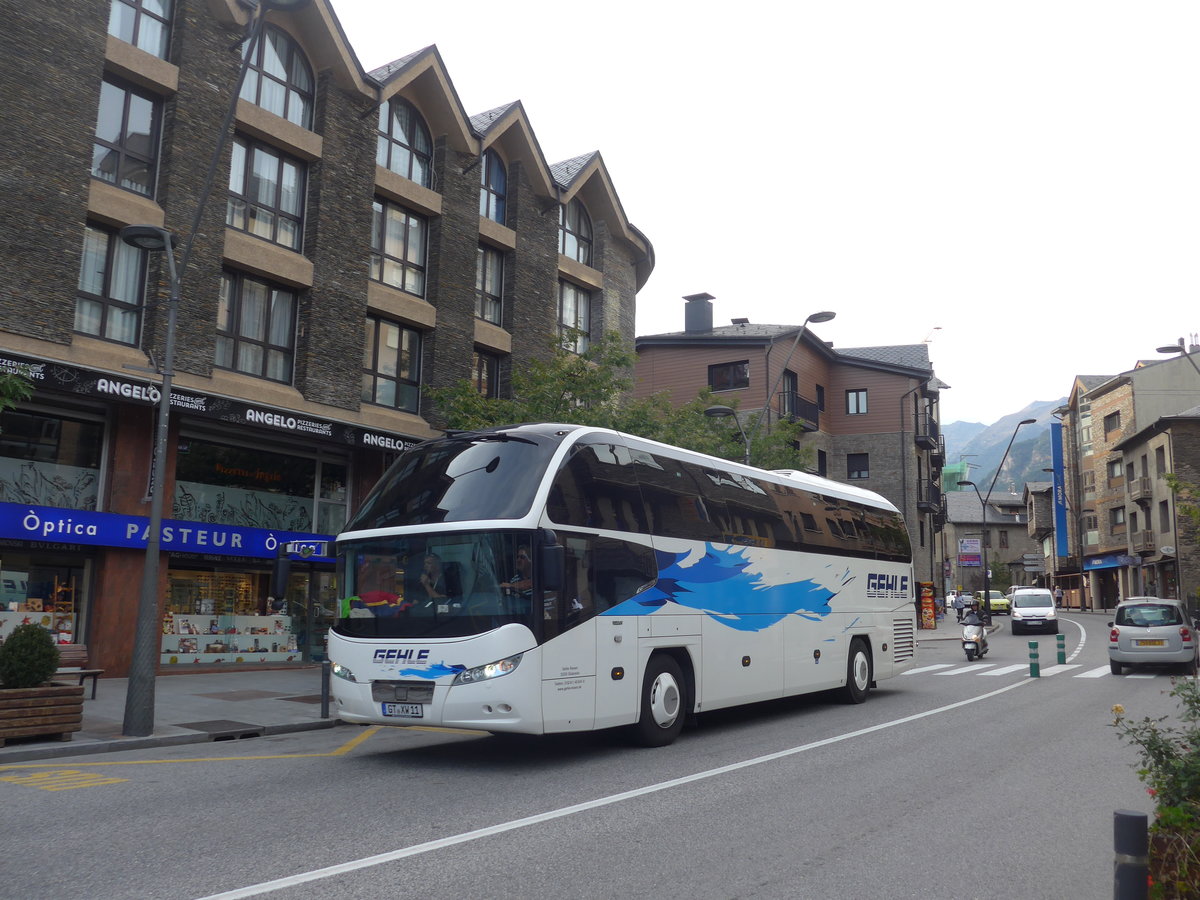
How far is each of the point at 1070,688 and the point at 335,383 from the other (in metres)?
15.6

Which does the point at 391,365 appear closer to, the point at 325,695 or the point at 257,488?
the point at 257,488

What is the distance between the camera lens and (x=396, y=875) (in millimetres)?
5629

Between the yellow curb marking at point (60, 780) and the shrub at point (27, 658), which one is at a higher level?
the shrub at point (27, 658)

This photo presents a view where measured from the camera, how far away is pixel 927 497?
56281 millimetres

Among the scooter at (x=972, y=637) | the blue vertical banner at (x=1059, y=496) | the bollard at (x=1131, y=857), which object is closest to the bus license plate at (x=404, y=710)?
the bollard at (x=1131, y=857)

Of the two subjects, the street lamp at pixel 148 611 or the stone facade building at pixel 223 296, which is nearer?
the street lamp at pixel 148 611

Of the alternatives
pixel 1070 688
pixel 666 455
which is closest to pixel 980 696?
pixel 1070 688

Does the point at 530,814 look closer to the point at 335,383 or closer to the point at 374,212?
the point at 335,383

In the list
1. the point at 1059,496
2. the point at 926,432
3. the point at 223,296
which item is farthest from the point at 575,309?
the point at 1059,496

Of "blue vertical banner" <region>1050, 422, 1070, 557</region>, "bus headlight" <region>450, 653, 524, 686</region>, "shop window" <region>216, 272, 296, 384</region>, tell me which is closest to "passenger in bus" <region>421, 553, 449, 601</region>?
"bus headlight" <region>450, 653, 524, 686</region>

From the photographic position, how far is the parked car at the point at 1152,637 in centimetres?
2130

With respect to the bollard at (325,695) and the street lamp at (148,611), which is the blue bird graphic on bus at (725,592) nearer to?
the bollard at (325,695)

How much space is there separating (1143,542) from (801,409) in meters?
28.6

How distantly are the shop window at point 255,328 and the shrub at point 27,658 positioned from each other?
9751mm
